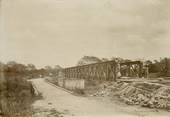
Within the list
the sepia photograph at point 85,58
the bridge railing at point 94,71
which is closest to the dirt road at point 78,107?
the sepia photograph at point 85,58

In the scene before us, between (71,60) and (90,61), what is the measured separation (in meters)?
0.20

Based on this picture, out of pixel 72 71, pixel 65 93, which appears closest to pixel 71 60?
pixel 72 71

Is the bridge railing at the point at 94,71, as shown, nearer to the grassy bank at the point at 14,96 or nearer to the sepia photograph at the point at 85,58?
the sepia photograph at the point at 85,58

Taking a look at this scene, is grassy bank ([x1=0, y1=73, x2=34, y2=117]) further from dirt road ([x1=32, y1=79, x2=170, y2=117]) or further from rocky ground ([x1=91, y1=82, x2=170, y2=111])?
rocky ground ([x1=91, y1=82, x2=170, y2=111])

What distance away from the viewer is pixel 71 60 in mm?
3781

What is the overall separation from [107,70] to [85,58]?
0.86 feet

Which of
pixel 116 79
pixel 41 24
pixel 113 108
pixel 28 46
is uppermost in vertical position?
pixel 41 24

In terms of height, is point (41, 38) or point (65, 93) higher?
point (41, 38)

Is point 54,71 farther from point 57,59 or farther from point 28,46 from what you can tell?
point 28,46

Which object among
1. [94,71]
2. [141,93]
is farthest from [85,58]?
[141,93]

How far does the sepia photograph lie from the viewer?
3.73 meters

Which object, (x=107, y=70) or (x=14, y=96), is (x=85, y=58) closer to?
(x=107, y=70)

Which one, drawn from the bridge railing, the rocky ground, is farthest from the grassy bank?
the rocky ground

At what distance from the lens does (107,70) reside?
3.79 metres
